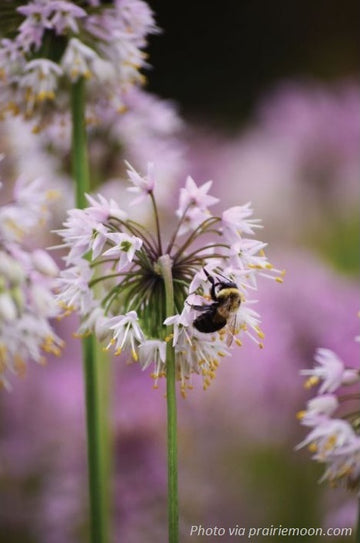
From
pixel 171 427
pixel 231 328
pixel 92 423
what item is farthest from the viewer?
pixel 92 423

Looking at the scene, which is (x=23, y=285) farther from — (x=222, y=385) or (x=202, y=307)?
(x=222, y=385)

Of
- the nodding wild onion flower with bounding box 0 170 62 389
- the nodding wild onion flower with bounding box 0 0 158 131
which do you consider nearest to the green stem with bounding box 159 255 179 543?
the nodding wild onion flower with bounding box 0 170 62 389

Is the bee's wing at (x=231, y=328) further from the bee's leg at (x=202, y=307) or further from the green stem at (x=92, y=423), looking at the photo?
the green stem at (x=92, y=423)

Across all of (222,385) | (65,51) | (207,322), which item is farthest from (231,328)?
(222,385)

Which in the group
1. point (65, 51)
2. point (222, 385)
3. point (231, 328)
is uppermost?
point (65, 51)

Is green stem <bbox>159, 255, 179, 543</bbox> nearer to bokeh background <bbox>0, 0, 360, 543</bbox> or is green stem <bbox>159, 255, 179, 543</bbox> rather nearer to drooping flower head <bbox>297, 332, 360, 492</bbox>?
drooping flower head <bbox>297, 332, 360, 492</bbox>
